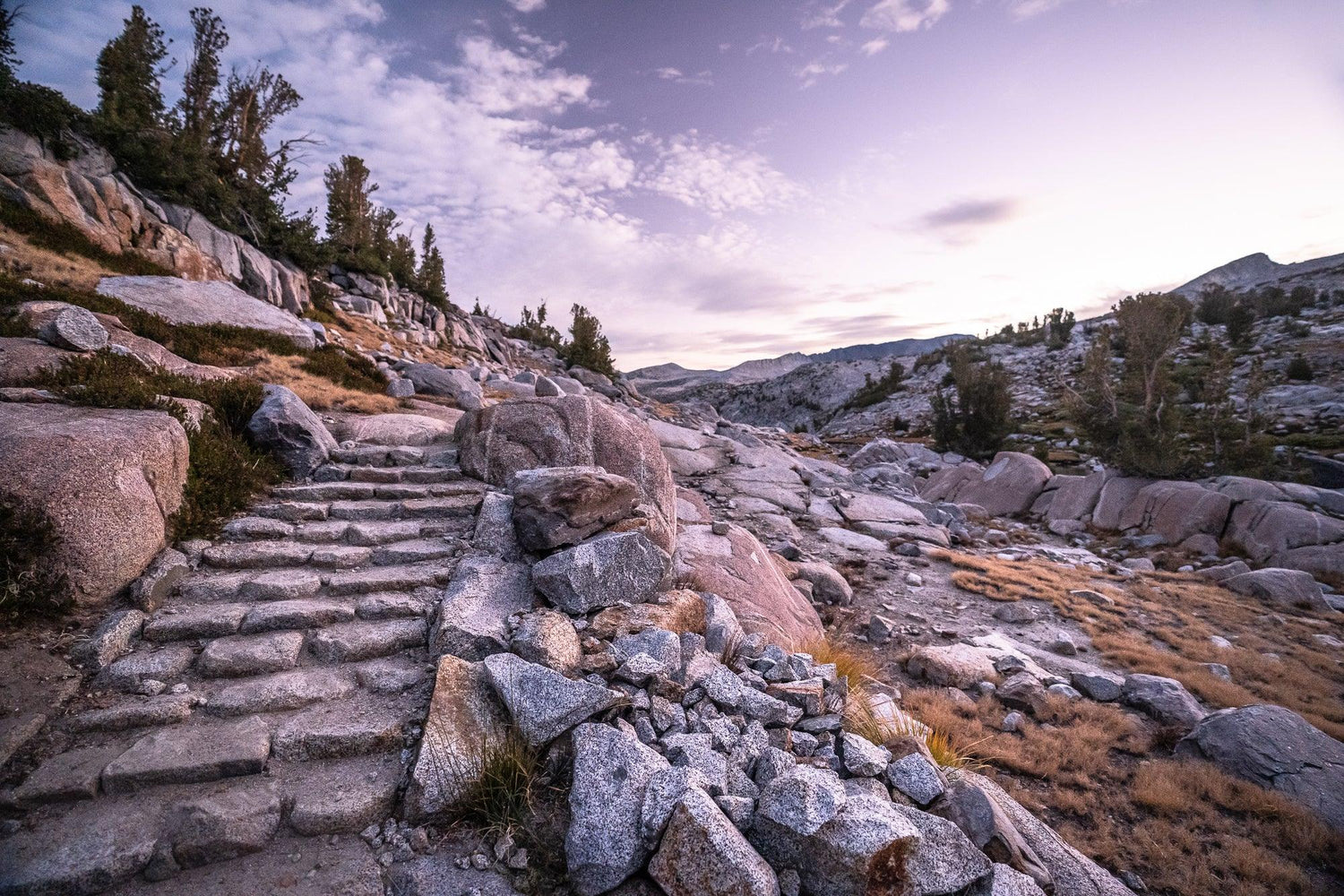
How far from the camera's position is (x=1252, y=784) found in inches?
230

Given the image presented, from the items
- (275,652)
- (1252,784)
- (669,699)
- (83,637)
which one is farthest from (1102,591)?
(83,637)

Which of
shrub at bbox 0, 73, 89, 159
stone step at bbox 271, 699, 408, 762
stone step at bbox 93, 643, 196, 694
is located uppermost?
shrub at bbox 0, 73, 89, 159

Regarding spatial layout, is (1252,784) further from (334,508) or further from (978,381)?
(978,381)

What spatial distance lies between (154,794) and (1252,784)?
1059 centimetres

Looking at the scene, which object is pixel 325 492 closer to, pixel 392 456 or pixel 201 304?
pixel 392 456

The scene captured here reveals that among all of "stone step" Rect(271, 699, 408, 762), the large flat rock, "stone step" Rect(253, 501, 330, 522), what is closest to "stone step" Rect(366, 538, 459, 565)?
"stone step" Rect(253, 501, 330, 522)

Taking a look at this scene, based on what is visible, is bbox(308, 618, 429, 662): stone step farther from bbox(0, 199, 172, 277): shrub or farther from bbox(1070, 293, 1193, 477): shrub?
bbox(1070, 293, 1193, 477): shrub

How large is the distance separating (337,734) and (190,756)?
0.89 m

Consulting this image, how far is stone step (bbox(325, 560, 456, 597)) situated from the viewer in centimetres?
568

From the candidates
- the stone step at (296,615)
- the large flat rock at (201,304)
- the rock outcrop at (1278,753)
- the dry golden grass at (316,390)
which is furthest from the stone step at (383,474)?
the rock outcrop at (1278,753)

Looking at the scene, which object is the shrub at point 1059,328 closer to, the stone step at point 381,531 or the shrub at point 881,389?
the shrub at point 881,389

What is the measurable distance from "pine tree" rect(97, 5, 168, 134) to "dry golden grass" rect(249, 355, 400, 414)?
17089mm

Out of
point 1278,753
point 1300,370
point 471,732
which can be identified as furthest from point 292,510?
point 1300,370

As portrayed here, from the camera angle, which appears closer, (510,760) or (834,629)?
(510,760)
